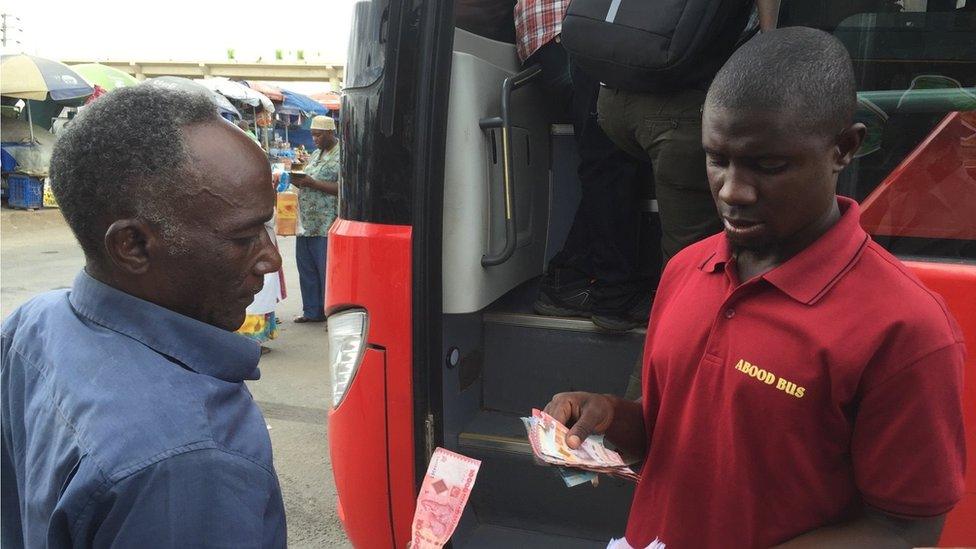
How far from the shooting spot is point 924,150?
6.38ft

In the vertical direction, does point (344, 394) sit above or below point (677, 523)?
below

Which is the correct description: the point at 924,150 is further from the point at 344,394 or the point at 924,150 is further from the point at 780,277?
the point at 344,394

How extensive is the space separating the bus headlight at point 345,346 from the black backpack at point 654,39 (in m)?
1.08

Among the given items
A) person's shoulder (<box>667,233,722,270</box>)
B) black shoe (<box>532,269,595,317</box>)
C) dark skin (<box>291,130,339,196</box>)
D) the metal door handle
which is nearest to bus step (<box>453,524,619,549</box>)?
black shoe (<box>532,269,595,317</box>)

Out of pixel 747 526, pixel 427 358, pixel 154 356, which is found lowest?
pixel 427 358

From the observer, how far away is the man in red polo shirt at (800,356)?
1073mm

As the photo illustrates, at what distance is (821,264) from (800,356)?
0.16m

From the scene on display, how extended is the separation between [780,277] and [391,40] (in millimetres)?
1457

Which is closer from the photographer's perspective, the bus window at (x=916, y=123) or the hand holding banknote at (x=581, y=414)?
the hand holding banknote at (x=581, y=414)

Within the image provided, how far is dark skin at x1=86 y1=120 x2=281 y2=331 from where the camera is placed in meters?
0.96

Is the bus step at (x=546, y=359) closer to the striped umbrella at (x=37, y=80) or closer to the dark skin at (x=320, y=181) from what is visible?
the dark skin at (x=320, y=181)

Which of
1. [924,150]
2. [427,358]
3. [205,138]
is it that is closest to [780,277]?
[205,138]

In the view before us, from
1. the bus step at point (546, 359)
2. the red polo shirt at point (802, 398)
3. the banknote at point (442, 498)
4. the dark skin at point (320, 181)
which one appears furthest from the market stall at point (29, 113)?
the red polo shirt at point (802, 398)

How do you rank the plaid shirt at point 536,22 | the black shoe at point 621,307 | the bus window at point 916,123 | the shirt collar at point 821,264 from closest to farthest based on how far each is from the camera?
the shirt collar at point 821,264 → the bus window at point 916,123 → the black shoe at point 621,307 → the plaid shirt at point 536,22
